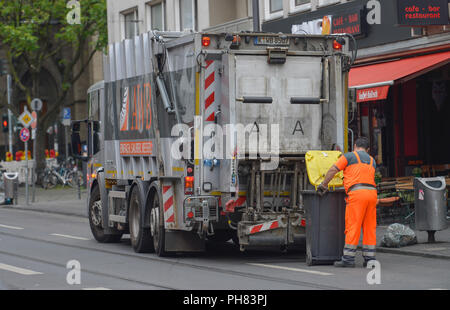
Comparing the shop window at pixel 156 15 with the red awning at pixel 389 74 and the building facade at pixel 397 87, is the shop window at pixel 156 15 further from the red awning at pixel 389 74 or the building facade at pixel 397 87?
the red awning at pixel 389 74

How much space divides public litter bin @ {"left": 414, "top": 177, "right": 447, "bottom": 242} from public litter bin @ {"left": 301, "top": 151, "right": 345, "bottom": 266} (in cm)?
290

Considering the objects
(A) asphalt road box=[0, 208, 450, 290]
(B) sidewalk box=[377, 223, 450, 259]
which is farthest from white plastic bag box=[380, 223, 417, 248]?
(A) asphalt road box=[0, 208, 450, 290]

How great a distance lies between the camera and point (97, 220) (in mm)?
17781

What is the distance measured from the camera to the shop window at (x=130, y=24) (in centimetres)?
3394

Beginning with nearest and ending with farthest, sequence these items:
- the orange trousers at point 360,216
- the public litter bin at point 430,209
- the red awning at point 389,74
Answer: the orange trousers at point 360,216
the public litter bin at point 430,209
the red awning at point 389,74

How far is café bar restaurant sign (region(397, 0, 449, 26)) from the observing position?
18672 millimetres

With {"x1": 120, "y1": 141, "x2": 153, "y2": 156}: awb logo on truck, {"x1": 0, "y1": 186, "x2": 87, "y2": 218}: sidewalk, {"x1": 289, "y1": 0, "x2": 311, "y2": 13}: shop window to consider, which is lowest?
{"x1": 0, "y1": 186, "x2": 87, "y2": 218}: sidewalk

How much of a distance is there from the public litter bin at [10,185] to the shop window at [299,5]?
10464 millimetres

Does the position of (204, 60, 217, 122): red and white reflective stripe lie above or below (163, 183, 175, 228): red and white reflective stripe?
above

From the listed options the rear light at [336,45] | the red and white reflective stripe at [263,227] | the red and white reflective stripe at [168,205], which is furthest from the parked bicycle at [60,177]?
the red and white reflective stripe at [263,227]

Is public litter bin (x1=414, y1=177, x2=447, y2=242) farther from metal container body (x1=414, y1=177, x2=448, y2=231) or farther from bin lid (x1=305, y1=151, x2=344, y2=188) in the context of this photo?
bin lid (x1=305, y1=151, x2=344, y2=188)

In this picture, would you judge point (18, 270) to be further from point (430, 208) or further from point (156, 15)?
point (156, 15)

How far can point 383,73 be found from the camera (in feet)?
64.1
